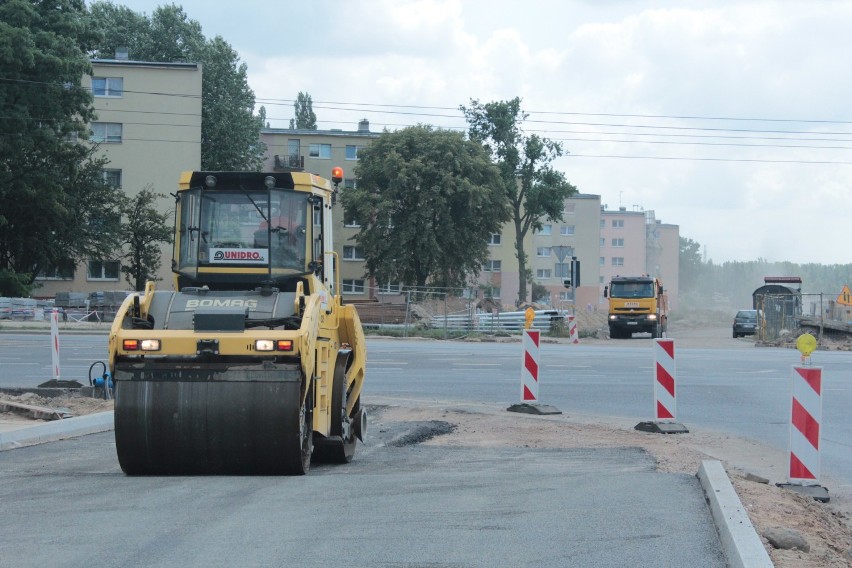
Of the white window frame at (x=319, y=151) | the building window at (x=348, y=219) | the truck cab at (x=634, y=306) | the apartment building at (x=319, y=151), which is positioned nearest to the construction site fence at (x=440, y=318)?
the truck cab at (x=634, y=306)

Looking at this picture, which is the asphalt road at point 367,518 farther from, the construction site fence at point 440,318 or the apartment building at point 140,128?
the apartment building at point 140,128

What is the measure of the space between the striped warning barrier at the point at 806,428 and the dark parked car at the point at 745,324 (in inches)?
2006

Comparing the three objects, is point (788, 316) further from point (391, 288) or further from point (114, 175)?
point (114, 175)

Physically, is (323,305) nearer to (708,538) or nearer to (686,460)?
(686,460)

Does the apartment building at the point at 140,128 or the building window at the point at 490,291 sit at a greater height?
the apartment building at the point at 140,128

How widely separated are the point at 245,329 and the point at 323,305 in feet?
3.66

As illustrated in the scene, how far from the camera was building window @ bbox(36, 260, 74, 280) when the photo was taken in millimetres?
58344

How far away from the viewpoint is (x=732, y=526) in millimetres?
6746

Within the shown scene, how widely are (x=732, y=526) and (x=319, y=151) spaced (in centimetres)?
8069

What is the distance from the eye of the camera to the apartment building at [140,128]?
6719 centimetres

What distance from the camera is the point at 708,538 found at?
6836 mm

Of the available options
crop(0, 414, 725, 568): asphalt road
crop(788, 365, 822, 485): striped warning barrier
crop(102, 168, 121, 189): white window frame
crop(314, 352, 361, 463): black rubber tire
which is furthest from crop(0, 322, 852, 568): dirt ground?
crop(102, 168, 121, 189): white window frame

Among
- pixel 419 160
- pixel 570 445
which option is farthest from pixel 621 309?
pixel 570 445

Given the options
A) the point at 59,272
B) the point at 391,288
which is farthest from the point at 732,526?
the point at 391,288
